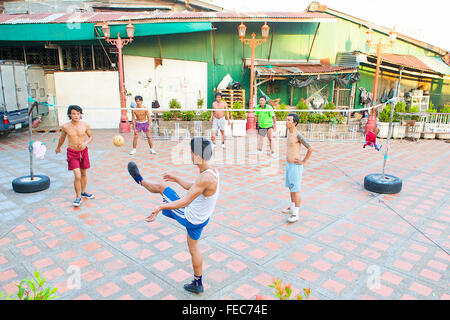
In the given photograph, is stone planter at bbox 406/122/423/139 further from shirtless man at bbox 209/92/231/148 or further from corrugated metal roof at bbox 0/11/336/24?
shirtless man at bbox 209/92/231/148

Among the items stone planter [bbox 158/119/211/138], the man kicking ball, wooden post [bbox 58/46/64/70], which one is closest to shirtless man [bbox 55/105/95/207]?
the man kicking ball

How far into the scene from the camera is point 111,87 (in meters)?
16.1

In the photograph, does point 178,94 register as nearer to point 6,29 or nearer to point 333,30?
point 6,29

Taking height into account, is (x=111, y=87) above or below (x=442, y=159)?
above

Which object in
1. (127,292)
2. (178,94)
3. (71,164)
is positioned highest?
(178,94)

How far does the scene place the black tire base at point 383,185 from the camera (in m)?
7.24

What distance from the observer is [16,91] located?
13.0 metres

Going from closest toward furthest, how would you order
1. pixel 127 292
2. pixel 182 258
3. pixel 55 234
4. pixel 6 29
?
pixel 127 292 < pixel 182 258 < pixel 55 234 < pixel 6 29

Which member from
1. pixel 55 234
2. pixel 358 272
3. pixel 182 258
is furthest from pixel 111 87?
pixel 358 272

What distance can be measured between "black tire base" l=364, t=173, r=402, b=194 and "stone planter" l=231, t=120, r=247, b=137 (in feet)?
23.2

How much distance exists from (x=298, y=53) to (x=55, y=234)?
56.4 ft

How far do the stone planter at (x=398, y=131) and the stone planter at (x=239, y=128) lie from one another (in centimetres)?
656

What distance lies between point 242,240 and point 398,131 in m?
12.2

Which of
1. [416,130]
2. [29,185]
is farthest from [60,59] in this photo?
[416,130]
